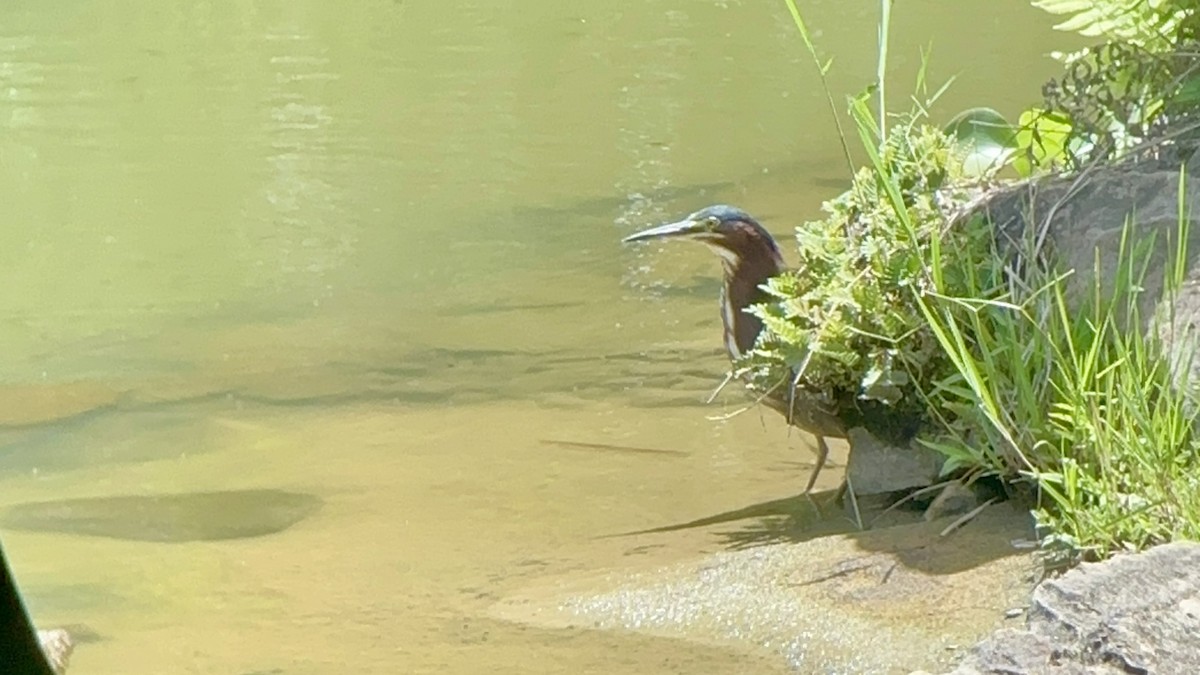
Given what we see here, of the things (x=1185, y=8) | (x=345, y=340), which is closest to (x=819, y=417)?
(x=1185, y=8)

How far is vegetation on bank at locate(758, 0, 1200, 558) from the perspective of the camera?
3.04m

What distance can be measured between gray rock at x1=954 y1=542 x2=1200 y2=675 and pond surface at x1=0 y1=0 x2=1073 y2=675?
3.08 ft

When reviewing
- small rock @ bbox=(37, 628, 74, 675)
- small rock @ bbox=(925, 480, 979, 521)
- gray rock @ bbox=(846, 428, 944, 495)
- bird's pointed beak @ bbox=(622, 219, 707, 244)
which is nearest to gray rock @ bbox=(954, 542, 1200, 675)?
small rock @ bbox=(925, 480, 979, 521)

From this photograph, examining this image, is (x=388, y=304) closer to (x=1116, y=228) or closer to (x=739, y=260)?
(x=739, y=260)

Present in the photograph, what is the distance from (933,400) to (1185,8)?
1.08m

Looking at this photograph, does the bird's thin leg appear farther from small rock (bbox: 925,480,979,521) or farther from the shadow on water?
small rock (bbox: 925,480,979,521)

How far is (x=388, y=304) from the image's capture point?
6.37 m

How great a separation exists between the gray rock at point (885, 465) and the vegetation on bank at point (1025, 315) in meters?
0.08

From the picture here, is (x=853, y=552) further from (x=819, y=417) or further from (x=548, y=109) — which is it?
(x=548, y=109)

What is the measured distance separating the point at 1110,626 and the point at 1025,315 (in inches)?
47.9

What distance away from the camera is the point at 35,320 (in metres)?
6.34

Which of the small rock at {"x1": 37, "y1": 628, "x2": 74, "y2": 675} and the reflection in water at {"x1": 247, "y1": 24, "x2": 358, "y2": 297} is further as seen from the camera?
the reflection in water at {"x1": 247, "y1": 24, "x2": 358, "y2": 297}

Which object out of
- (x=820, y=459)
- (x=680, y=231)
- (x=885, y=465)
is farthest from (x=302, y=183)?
(x=885, y=465)

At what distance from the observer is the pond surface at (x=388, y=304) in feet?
13.1
